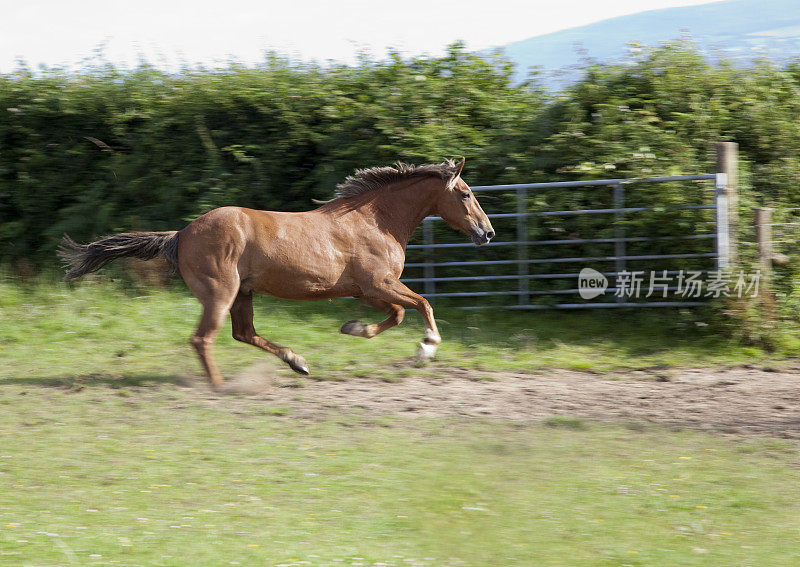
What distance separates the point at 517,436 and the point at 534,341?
3.15m

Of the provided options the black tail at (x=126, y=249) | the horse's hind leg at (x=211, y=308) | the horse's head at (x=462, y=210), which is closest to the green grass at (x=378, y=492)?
the horse's hind leg at (x=211, y=308)

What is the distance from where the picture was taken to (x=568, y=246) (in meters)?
9.87

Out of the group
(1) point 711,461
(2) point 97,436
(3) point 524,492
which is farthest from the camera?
(2) point 97,436

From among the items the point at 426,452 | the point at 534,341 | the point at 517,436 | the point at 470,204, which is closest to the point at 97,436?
the point at 426,452

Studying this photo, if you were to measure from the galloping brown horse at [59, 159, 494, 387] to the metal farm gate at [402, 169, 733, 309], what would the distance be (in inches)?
79.3

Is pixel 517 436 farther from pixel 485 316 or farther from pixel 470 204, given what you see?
pixel 485 316

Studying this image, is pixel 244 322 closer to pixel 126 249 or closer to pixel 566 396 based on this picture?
pixel 126 249

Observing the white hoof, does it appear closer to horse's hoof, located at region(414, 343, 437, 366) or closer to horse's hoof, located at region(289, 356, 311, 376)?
horse's hoof, located at region(414, 343, 437, 366)

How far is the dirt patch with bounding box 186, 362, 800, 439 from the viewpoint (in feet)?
20.1

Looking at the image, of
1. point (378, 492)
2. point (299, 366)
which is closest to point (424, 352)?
point (299, 366)

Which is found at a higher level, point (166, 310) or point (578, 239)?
point (578, 239)

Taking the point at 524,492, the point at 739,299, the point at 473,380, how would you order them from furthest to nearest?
the point at 739,299 < the point at 473,380 < the point at 524,492

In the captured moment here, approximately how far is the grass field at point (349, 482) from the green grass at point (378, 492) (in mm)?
14

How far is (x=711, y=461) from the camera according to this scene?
4980mm
